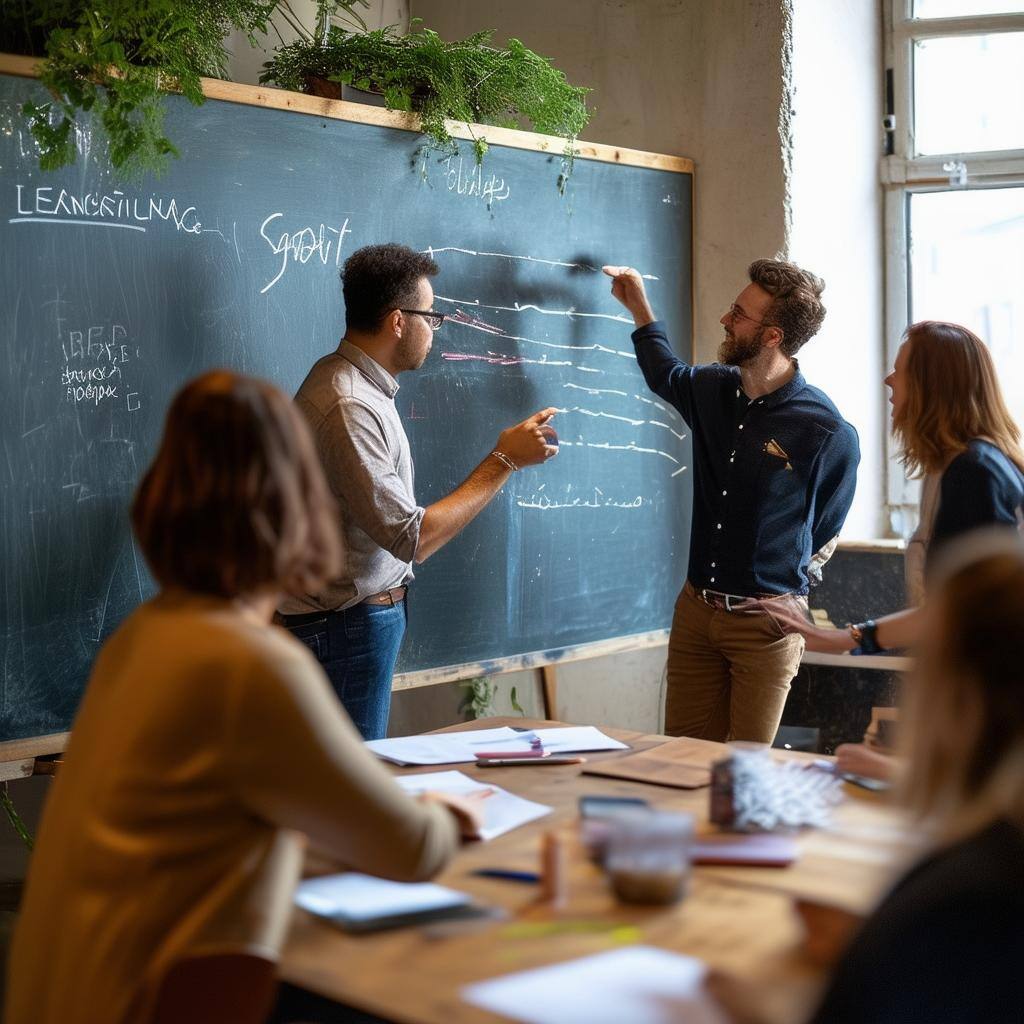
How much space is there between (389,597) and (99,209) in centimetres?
102

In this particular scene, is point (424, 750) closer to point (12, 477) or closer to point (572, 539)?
point (12, 477)

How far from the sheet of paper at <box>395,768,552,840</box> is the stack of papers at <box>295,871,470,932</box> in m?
0.21

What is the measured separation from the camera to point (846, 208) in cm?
405

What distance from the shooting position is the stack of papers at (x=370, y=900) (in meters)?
1.45

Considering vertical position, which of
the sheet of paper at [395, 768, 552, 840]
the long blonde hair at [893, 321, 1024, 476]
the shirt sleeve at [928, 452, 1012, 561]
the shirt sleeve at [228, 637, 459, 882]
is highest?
the long blonde hair at [893, 321, 1024, 476]

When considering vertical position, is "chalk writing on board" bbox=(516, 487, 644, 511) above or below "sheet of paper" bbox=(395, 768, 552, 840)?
above

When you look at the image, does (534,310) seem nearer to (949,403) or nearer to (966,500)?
(949,403)

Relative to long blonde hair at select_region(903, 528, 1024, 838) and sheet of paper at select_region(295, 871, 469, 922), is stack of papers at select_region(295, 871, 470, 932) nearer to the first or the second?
sheet of paper at select_region(295, 871, 469, 922)

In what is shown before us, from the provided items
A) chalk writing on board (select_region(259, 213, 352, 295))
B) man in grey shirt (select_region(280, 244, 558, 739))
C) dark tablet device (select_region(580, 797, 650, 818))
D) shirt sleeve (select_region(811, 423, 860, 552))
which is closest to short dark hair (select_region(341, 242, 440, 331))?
man in grey shirt (select_region(280, 244, 558, 739))

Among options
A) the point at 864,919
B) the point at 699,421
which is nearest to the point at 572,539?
Answer: the point at 699,421

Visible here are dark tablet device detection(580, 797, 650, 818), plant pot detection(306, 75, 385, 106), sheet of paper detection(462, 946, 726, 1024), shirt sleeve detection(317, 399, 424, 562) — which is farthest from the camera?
plant pot detection(306, 75, 385, 106)

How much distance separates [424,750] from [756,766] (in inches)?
25.3

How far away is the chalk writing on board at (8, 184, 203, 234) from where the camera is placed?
8.07 ft

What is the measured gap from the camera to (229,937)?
127 centimetres
